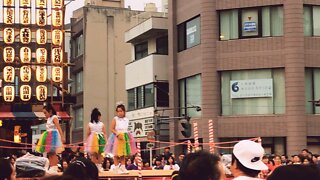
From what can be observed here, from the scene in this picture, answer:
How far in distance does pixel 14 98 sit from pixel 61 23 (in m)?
5.48

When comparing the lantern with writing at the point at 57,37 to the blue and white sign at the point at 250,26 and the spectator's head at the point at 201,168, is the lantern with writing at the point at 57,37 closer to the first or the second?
the blue and white sign at the point at 250,26

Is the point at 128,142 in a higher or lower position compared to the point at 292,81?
lower

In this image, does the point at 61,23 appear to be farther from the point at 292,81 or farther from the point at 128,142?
the point at 128,142

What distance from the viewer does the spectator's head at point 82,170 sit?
4.86m

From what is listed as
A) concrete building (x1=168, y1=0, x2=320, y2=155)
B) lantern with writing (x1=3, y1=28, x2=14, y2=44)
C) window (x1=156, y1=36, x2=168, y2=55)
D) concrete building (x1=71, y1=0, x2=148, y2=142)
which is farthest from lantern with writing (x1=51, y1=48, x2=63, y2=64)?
concrete building (x1=71, y1=0, x2=148, y2=142)

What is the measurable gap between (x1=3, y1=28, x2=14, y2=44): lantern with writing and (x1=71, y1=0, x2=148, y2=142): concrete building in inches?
534

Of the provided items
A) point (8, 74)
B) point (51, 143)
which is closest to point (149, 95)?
point (8, 74)

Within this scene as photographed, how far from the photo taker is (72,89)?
2121 inches

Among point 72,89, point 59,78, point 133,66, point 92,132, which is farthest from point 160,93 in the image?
point 92,132

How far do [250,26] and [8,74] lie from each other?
14620 millimetres

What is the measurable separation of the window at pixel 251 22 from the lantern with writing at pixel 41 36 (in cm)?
1092

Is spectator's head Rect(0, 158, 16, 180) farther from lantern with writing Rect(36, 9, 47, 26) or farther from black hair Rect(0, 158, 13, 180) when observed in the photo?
lantern with writing Rect(36, 9, 47, 26)

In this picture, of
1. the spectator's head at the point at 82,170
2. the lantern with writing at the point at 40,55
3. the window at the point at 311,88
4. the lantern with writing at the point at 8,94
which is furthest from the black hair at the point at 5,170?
the lantern with writing at the point at 40,55

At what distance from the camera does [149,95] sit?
40375mm
